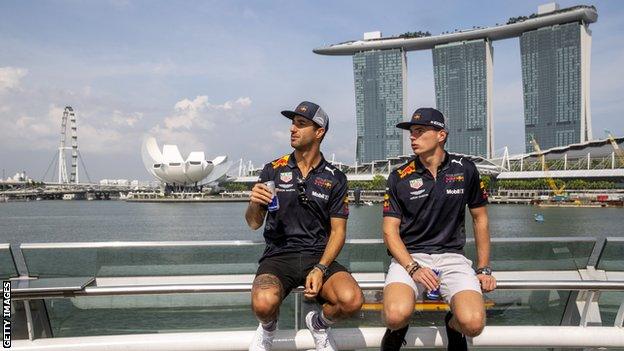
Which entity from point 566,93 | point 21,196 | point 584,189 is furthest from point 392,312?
point 21,196

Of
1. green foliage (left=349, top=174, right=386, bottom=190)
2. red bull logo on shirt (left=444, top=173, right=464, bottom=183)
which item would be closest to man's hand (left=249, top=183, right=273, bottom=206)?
red bull logo on shirt (left=444, top=173, right=464, bottom=183)

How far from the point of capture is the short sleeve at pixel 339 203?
10.5 ft

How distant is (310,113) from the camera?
3254 mm

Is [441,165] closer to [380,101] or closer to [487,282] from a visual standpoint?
[487,282]

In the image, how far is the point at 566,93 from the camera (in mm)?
119875

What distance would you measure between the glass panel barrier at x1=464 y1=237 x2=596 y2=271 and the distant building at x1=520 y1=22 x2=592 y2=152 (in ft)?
411

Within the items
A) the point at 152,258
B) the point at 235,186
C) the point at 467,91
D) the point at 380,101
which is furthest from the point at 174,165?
the point at 152,258

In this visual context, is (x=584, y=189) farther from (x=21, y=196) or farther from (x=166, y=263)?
(x=21, y=196)

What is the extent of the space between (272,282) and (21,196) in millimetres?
142153

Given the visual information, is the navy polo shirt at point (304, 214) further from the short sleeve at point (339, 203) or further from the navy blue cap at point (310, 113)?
the navy blue cap at point (310, 113)

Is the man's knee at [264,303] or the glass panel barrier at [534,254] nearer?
the man's knee at [264,303]

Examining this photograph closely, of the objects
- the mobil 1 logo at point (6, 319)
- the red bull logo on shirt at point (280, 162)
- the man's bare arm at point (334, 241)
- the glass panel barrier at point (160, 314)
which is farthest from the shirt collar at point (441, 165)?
the mobil 1 logo at point (6, 319)

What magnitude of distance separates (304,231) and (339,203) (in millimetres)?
257

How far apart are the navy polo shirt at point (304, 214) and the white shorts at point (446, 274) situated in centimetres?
44
